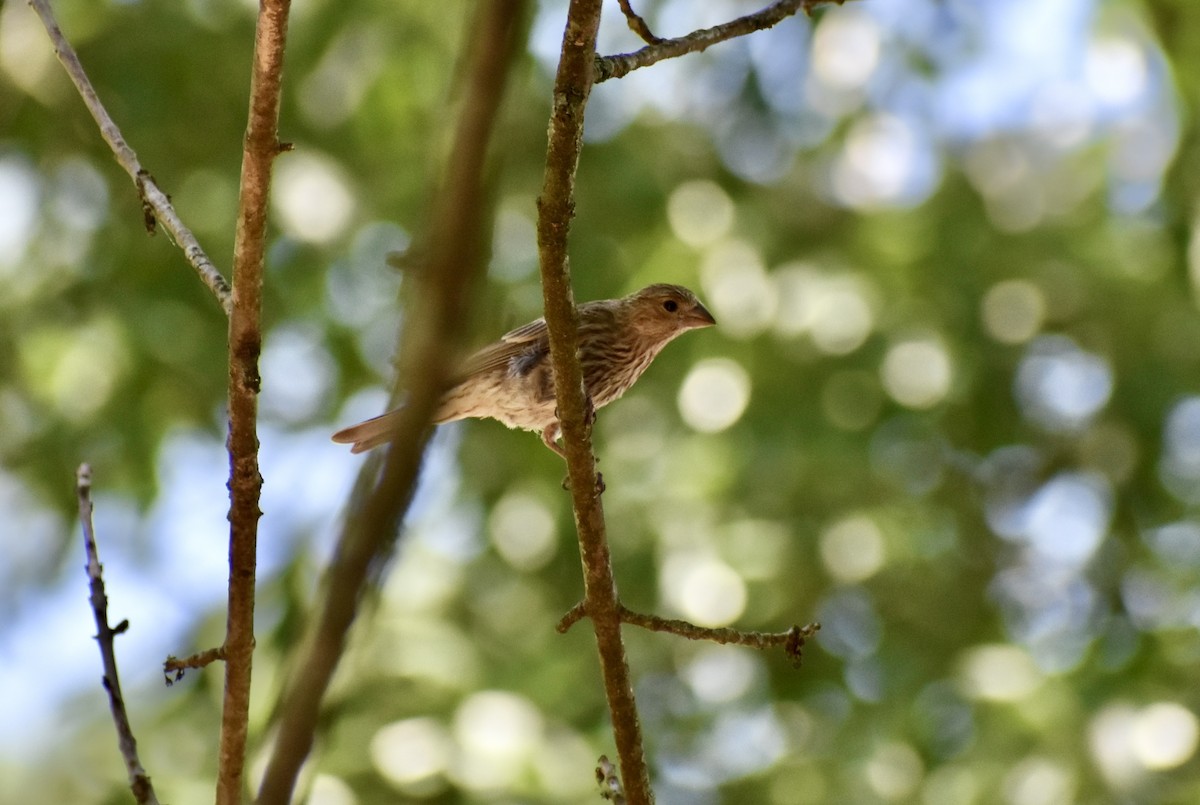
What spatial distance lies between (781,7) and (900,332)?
3.86m

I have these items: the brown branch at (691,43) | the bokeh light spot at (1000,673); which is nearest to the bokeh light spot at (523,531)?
the bokeh light spot at (1000,673)

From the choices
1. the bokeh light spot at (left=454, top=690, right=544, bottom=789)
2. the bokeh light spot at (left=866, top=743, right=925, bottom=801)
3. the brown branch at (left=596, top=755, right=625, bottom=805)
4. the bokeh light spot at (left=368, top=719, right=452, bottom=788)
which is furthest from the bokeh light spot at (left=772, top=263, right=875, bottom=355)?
the brown branch at (left=596, top=755, right=625, bottom=805)

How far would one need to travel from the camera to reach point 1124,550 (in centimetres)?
675

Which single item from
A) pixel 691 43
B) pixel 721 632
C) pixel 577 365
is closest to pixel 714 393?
pixel 721 632

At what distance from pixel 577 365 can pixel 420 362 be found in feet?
7.09

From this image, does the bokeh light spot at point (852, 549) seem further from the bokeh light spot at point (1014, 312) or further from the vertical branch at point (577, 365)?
the vertical branch at point (577, 365)

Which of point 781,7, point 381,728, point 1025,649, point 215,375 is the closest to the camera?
point 781,7

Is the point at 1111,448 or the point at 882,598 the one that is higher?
the point at 1111,448

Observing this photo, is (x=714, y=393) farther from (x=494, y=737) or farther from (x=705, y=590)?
(x=494, y=737)

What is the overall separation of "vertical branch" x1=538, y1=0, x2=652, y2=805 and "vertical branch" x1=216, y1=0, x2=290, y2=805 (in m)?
0.61

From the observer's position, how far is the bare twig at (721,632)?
321 cm

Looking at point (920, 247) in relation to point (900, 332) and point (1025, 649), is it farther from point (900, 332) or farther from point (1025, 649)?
point (1025, 649)

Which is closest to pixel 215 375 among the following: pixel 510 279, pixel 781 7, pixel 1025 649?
pixel 510 279

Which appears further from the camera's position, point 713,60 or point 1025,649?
point 713,60
